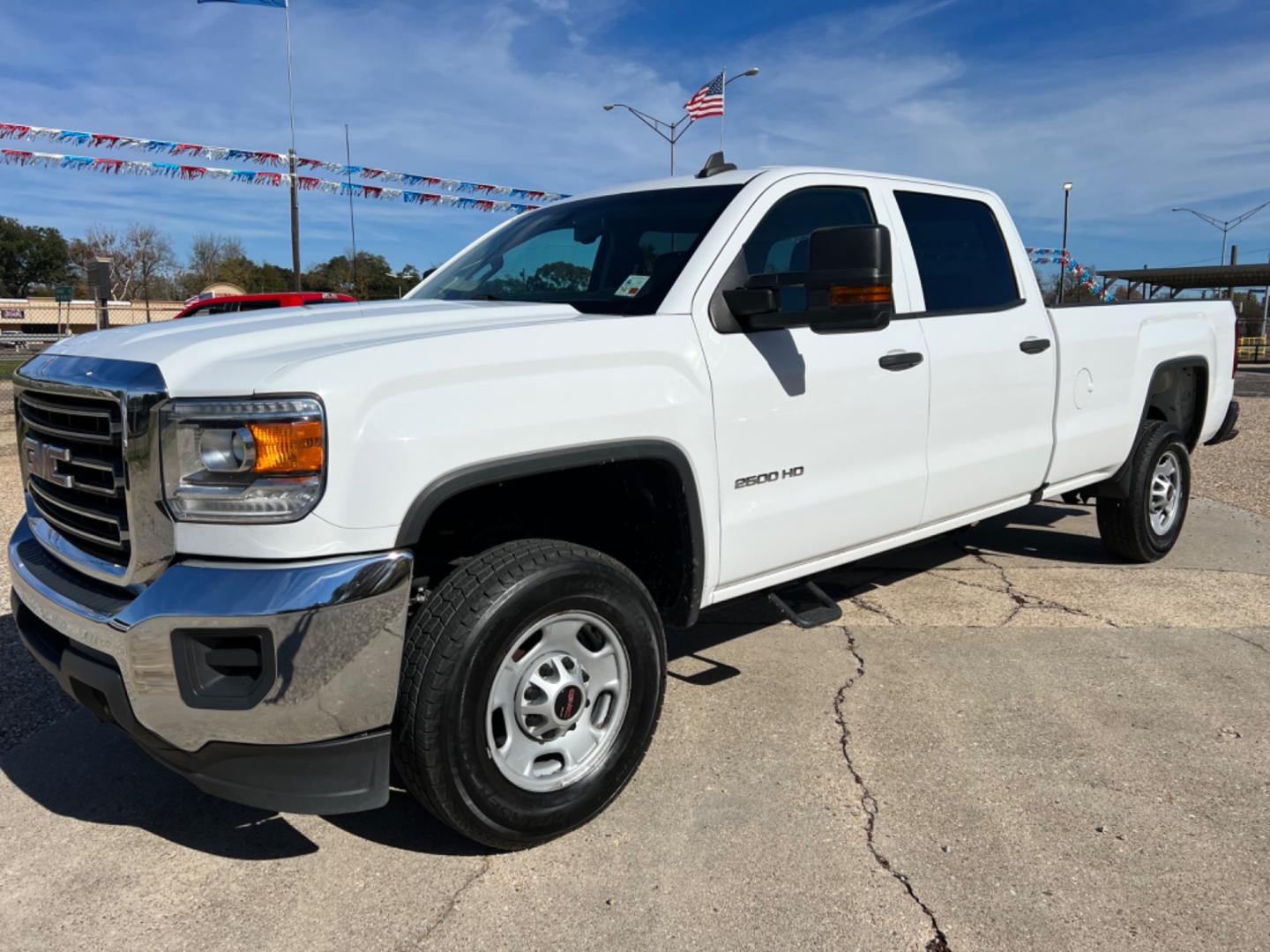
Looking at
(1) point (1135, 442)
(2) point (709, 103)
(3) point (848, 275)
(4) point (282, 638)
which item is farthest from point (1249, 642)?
(2) point (709, 103)

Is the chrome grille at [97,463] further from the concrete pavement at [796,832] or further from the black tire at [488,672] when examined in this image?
the concrete pavement at [796,832]

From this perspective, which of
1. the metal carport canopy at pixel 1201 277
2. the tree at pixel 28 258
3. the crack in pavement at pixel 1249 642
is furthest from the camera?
the tree at pixel 28 258

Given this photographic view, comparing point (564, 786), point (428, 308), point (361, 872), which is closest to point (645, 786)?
point (564, 786)

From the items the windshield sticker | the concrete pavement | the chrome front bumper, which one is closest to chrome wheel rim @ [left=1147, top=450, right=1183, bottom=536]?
the concrete pavement

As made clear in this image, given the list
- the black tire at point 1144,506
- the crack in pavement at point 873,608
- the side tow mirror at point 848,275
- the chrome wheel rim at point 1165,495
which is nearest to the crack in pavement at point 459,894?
the side tow mirror at point 848,275

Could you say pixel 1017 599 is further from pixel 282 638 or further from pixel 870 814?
pixel 282 638

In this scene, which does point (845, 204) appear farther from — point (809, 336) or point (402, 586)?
point (402, 586)

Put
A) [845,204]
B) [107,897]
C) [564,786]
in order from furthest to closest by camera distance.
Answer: [845,204]
[564,786]
[107,897]

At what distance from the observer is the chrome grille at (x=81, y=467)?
2445 mm

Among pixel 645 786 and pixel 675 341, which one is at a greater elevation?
pixel 675 341

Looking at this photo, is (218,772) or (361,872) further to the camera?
(361,872)

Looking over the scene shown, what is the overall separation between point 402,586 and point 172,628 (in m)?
0.53

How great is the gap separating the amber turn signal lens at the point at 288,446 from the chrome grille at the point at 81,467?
41cm

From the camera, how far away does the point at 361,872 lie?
2723 millimetres
